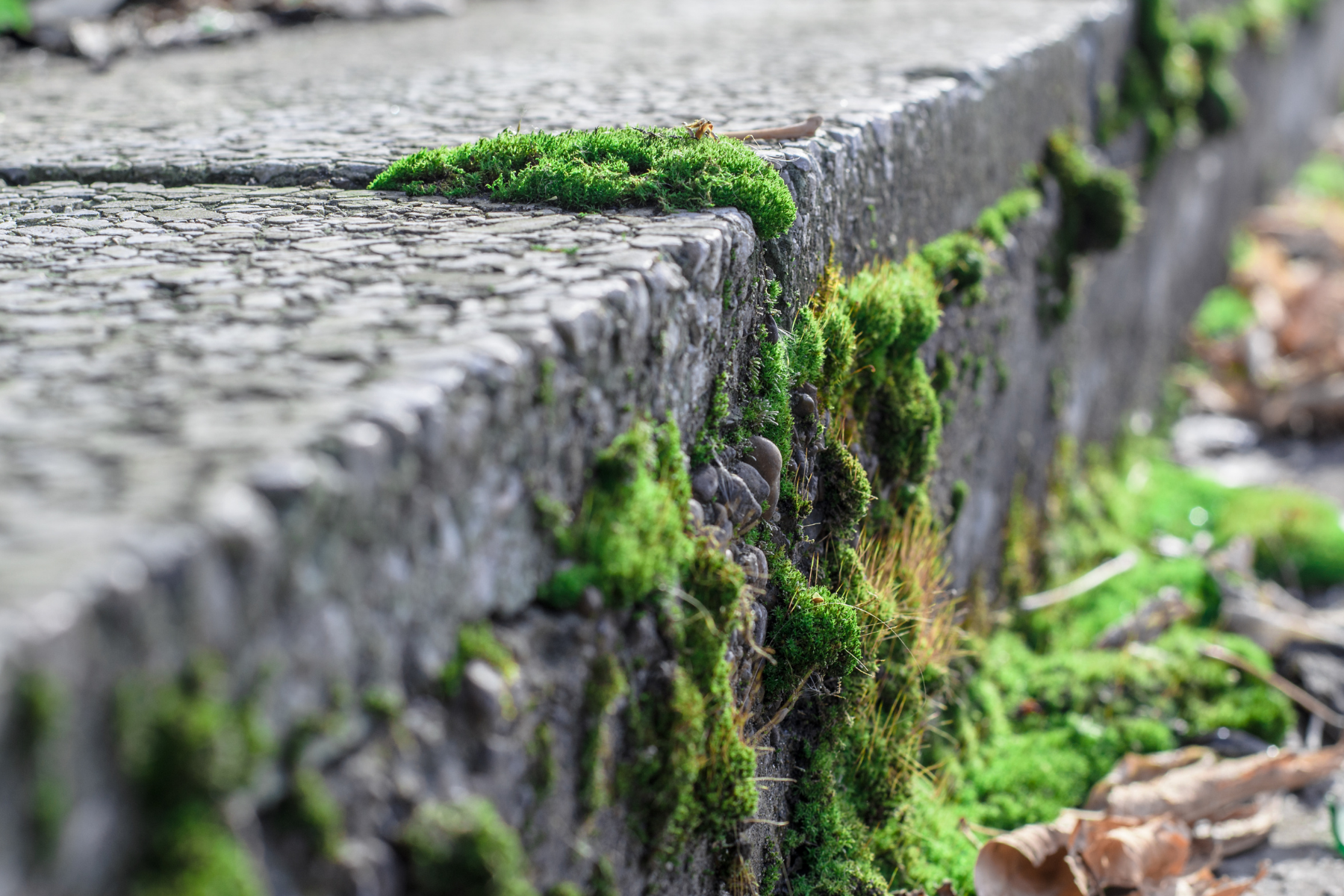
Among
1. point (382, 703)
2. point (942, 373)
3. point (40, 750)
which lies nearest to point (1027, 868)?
point (942, 373)

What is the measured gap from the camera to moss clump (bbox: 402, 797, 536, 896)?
1.40 meters

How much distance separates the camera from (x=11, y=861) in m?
1.01

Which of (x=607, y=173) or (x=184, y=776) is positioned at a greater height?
(x=607, y=173)

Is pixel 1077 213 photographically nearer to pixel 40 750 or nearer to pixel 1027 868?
pixel 1027 868

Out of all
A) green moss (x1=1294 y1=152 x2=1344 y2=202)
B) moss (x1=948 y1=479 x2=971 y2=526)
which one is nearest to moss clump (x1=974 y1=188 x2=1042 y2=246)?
→ moss (x1=948 y1=479 x2=971 y2=526)

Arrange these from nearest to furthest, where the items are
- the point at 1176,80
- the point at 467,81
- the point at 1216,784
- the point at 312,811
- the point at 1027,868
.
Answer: the point at 312,811
the point at 1027,868
the point at 1216,784
the point at 467,81
the point at 1176,80

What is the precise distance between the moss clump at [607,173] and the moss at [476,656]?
1145mm

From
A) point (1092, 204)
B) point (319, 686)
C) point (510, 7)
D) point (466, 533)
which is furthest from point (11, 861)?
point (510, 7)

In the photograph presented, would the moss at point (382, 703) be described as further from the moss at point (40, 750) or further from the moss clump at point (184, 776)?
the moss at point (40, 750)

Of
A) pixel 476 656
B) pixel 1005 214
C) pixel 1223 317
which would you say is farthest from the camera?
pixel 1223 317

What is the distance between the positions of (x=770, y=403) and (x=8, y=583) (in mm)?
1632

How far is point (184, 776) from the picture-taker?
112 cm

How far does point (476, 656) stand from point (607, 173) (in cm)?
131

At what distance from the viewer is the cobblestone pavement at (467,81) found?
312 centimetres
